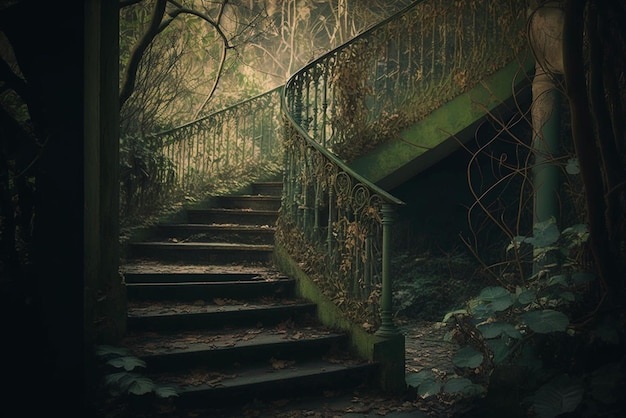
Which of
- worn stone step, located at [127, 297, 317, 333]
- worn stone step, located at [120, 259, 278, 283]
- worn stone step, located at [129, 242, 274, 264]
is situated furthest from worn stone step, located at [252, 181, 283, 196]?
worn stone step, located at [127, 297, 317, 333]

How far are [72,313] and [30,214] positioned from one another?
0.56 meters

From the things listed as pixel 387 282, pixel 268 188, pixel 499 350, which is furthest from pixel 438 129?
pixel 499 350

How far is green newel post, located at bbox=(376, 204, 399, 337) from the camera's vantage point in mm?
3943

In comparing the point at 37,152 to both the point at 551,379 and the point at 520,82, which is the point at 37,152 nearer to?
the point at 551,379

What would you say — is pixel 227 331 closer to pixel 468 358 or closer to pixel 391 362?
pixel 391 362

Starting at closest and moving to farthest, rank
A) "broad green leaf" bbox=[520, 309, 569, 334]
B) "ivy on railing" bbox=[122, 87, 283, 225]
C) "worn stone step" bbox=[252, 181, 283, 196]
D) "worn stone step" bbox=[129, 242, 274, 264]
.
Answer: "broad green leaf" bbox=[520, 309, 569, 334], "worn stone step" bbox=[129, 242, 274, 264], "ivy on railing" bbox=[122, 87, 283, 225], "worn stone step" bbox=[252, 181, 283, 196]

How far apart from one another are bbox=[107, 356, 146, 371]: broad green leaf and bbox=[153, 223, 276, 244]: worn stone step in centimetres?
307

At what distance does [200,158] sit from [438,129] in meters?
4.38

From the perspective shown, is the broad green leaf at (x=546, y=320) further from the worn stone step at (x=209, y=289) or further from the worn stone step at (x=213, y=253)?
the worn stone step at (x=213, y=253)

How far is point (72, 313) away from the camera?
247cm

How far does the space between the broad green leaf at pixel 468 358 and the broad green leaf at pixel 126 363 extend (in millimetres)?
2067

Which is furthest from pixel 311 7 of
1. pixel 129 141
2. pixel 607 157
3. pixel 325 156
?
pixel 607 157

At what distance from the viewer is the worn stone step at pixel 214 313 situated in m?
4.11

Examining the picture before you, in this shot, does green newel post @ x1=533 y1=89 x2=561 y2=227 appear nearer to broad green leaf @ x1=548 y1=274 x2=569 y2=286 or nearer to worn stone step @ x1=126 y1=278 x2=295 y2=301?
broad green leaf @ x1=548 y1=274 x2=569 y2=286
